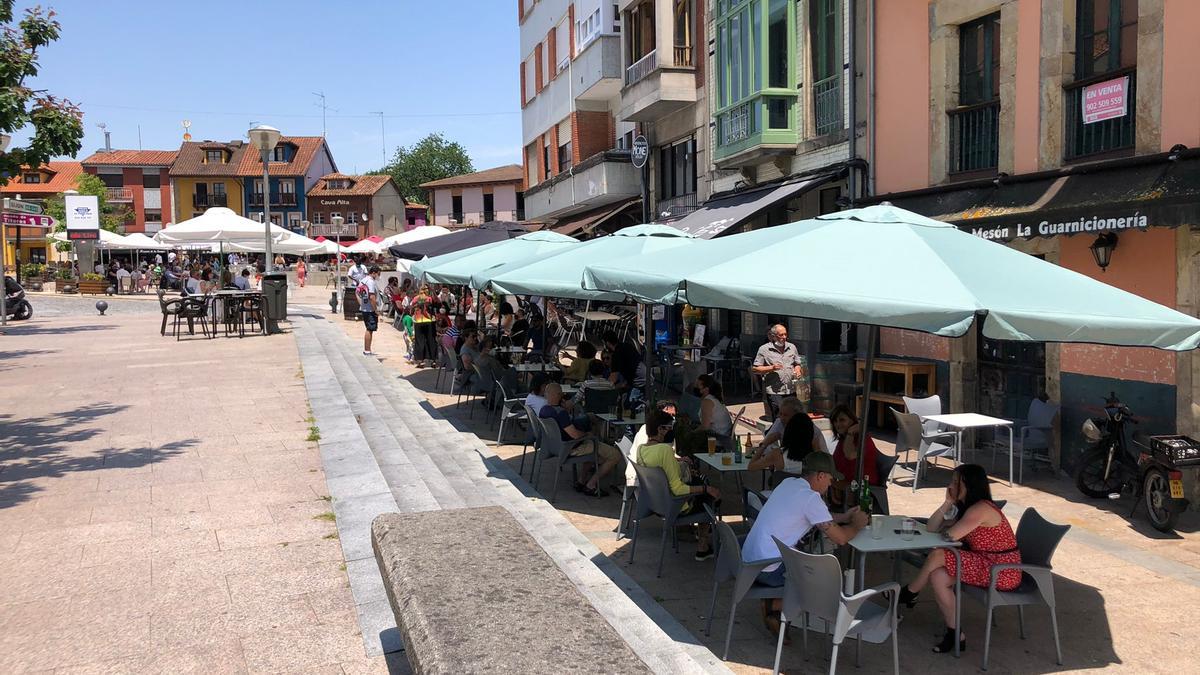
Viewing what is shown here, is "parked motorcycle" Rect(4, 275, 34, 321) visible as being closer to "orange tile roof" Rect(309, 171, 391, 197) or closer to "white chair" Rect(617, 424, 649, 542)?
"white chair" Rect(617, 424, 649, 542)

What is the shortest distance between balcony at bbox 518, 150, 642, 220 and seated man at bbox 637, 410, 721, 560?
15547 mm

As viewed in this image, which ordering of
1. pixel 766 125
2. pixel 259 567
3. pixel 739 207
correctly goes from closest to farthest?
pixel 259 567 < pixel 766 125 < pixel 739 207

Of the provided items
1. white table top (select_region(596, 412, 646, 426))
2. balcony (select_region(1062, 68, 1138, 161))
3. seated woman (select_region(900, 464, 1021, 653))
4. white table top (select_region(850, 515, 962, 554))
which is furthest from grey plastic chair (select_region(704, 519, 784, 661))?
balcony (select_region(1062, 68, 1138, 161))

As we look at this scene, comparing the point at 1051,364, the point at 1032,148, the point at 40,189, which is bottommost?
the point at 1051,364

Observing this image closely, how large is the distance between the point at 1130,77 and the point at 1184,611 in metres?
5.52

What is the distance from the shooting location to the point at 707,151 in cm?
1792

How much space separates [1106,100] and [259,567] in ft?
29.0

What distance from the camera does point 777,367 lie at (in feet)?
37.9

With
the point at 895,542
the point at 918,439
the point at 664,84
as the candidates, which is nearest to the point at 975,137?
the point at 918,439

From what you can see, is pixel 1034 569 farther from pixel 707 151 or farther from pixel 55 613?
pixel 707 151

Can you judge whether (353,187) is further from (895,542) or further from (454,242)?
(895,542)

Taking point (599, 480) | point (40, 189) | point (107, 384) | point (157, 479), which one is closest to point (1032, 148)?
point (599, 480)

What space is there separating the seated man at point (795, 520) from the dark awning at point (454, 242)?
12315mm

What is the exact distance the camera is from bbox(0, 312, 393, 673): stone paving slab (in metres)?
4.70
